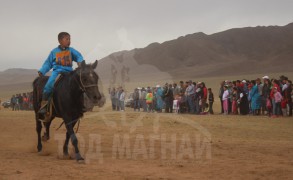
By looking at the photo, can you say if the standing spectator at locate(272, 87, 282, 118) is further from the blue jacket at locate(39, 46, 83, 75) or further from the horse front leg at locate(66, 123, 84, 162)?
the horse front leg at locate(66, 123, 84, 162)

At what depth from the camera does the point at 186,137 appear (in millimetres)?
14492

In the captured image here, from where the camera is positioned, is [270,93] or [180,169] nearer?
[180,169]

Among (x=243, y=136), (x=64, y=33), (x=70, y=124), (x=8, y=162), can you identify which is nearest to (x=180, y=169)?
(x=70, y=124)

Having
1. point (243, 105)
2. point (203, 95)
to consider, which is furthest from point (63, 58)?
point (203, 95)

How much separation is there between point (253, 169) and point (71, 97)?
13.9 ft

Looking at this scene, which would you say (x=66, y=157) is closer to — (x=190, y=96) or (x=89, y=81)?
(x=89, y=81)

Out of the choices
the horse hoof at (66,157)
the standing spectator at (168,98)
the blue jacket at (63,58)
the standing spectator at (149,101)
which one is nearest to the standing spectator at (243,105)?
the standing spectator at (168,98)

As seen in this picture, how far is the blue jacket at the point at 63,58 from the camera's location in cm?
1079

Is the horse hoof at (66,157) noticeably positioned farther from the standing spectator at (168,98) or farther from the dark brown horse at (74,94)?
the standing spectator at (168,98)

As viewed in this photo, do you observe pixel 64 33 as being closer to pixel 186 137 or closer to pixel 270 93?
pixel 186 137

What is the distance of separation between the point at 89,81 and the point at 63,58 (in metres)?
1.48

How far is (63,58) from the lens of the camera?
10820 millimetres

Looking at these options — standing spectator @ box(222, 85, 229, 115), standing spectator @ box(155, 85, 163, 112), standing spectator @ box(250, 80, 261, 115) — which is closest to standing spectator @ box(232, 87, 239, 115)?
standing spectator @ box(222, 85, 229, 115)

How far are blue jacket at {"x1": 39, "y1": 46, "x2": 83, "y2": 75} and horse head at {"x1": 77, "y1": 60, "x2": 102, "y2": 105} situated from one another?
3.05 ft
